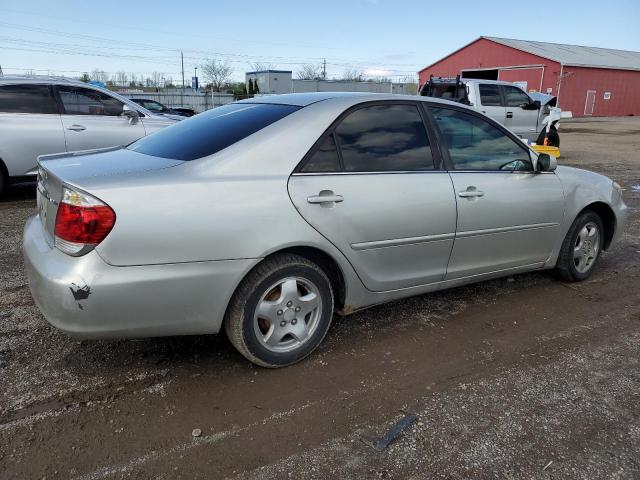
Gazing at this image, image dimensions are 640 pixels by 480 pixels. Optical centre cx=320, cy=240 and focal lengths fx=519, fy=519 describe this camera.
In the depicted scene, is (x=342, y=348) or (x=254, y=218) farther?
(x=342, y=348)

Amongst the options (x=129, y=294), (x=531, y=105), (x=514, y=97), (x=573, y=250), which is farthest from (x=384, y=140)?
(x=531, y=105)

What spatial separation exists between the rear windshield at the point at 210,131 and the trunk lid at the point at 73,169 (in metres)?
0.12

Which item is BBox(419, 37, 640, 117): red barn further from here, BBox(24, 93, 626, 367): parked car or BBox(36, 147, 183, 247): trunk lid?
BBox(36, 147, 183, 247): trunk lid

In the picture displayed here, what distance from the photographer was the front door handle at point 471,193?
140 inches

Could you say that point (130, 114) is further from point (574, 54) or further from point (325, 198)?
point (574, 54)

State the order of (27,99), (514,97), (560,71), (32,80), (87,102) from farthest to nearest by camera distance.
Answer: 1. (560,71)
2. (514,97)
3. (87,102)
4. (32,80)
5. (27,99)

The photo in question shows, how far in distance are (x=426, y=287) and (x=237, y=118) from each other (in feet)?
5.60

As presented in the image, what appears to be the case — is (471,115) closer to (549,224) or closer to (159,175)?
(549,224)

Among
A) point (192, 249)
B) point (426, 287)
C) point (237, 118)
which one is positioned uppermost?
point (237, 118)

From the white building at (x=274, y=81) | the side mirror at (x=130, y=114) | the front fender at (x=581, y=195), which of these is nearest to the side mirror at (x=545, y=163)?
the front fender at (x=581, y=195)

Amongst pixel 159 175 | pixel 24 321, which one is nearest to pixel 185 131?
pixel 159 175

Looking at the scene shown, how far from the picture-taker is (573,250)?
4.49m

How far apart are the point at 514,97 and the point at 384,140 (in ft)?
38.3

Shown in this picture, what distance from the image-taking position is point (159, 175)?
265cm
